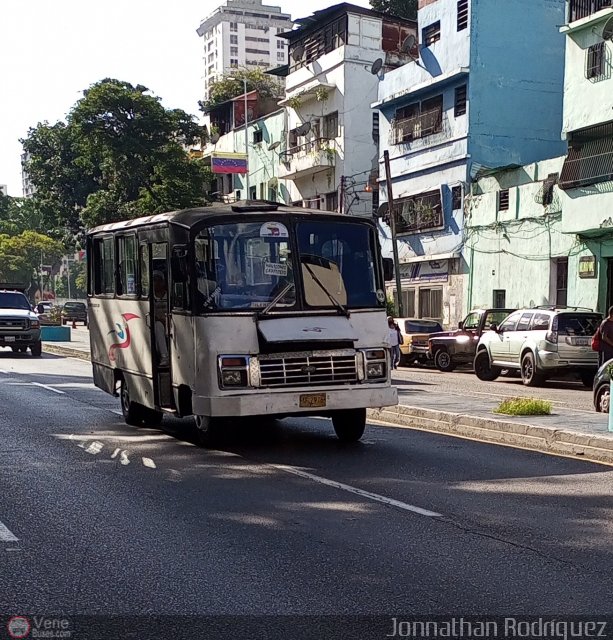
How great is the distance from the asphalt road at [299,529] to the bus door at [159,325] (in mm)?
657

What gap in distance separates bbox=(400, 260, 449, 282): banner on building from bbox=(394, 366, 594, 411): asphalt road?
33.1ft

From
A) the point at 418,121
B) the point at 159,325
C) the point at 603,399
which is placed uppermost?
the point at 418,121

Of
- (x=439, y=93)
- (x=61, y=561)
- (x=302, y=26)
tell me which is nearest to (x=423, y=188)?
(x=439, y=93)

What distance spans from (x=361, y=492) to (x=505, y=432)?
4126 mm

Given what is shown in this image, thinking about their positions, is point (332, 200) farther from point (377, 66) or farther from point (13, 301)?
point (13, 301)

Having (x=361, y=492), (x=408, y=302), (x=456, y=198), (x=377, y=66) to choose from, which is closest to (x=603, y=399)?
(x=361, y=492)

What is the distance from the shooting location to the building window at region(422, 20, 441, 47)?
3834cm

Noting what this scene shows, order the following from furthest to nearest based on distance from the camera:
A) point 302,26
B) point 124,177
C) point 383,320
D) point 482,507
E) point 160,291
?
point 124,177 < point 302,26 < point 160,291 < point 383,320 < point 482,507

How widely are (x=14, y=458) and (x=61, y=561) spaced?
454 centimetres

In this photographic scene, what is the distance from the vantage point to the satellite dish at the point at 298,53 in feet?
164

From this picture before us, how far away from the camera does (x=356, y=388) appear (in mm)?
10648

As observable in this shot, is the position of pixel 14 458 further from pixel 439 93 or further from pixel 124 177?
pixel 124 177

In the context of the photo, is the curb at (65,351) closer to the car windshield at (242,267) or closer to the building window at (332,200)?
the building window at (332,200)

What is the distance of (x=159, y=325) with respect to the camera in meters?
11.8
